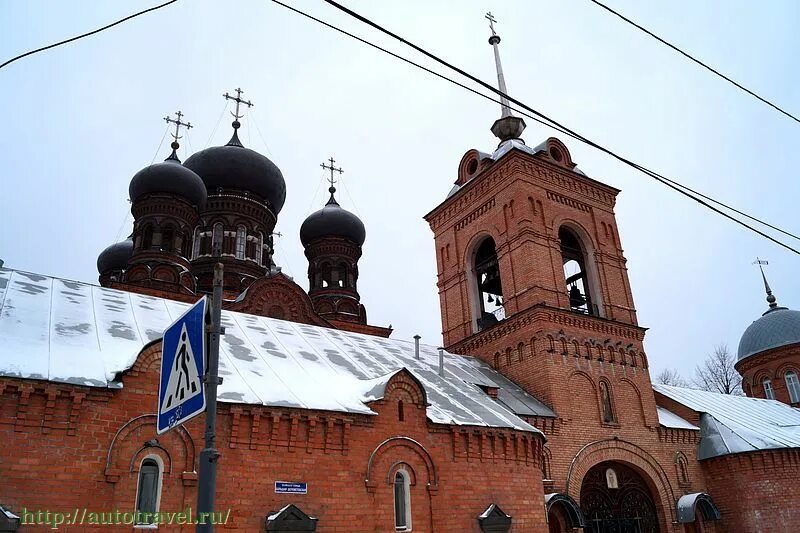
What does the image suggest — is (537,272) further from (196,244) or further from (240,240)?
(196,244)

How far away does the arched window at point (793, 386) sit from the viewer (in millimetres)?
31125

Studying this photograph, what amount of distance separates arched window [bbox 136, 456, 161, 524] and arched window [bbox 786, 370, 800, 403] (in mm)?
32067

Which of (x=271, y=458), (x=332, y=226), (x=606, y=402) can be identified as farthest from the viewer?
(x=332, y=226)

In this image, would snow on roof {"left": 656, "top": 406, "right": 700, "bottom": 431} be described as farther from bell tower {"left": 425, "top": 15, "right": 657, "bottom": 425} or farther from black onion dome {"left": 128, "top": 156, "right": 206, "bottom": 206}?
black onion dome {"left": 128, "top": 156, "right": 206, "bottom": 206}

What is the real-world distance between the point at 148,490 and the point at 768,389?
3250 cm

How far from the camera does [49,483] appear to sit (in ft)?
25.5

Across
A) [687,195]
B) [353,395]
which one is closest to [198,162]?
[353,395]

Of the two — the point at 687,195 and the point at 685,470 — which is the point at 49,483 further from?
the point at 685,470

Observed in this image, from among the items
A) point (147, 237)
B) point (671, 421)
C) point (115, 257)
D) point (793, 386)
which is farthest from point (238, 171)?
point (793, 386)

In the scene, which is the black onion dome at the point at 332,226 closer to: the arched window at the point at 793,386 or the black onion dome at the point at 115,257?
the black onion dome at the point at 115,257

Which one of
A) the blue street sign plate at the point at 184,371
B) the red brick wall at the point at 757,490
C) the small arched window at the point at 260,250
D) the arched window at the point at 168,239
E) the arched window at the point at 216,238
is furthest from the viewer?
the small arched window at the point at 260,250

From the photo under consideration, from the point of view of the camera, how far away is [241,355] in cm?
1133

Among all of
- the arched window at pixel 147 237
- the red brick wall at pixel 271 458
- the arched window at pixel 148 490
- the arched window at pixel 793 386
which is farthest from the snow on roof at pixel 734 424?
the arched window at pixel 147 237

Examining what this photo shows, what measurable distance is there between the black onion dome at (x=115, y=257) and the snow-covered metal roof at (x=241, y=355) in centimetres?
1815
